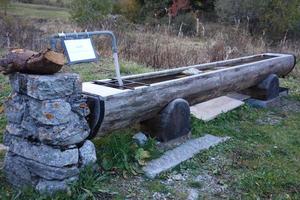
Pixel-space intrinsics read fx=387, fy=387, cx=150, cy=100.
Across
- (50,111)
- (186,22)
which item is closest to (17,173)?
(50,111)

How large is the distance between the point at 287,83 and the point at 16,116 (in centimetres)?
630

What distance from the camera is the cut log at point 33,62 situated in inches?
118

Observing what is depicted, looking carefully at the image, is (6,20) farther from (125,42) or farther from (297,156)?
(297,156)

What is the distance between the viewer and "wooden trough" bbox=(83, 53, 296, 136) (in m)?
3.50

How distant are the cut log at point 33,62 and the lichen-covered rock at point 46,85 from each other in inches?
2.1

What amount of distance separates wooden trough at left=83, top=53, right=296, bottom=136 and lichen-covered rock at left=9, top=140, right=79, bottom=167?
16.3 inches

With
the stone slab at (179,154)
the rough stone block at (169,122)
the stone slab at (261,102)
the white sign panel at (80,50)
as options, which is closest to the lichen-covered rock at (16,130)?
the white sign panel at (80,50)

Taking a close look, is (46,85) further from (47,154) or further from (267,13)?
(267,13)

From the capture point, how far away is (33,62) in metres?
3.01

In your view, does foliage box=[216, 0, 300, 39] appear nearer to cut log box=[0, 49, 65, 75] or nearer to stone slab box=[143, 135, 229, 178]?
stone slab box=[143, 135, 229, 178]

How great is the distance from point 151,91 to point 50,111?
4.18 feet

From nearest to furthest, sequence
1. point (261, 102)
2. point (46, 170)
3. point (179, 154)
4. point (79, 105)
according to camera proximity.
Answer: point (46, 170), point (79, 105), point (179, 154), point (261, 102)

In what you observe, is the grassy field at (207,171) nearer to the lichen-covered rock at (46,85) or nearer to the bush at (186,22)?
the lichen-covered rock at (46,85)

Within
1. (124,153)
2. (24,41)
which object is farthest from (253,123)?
(24,41)
